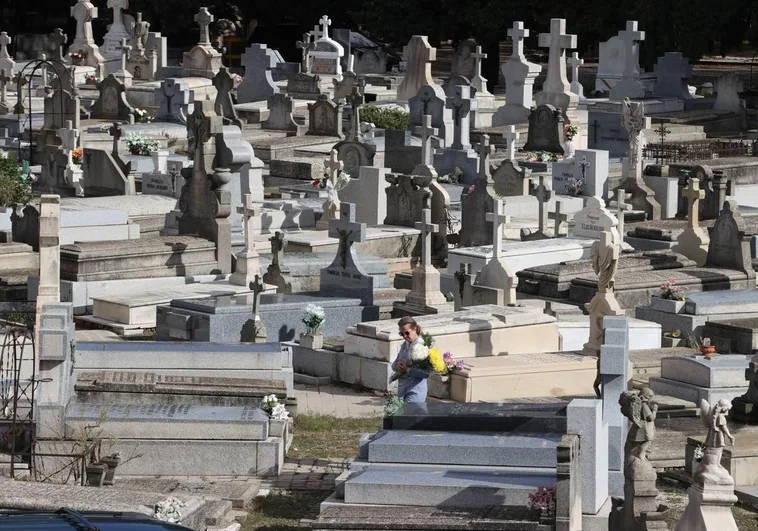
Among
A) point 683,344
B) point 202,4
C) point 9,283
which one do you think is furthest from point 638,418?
point 202,4

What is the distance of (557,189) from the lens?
28078 millimetres

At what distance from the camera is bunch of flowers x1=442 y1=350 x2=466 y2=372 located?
53.1ft

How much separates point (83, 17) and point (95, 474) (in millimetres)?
36551

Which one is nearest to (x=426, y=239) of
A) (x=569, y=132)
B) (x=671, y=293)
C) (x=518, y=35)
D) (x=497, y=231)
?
(x=497, y=231)

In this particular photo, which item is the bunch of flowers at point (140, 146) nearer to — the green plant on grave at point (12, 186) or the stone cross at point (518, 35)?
the green plant on grave at point (12, 186)

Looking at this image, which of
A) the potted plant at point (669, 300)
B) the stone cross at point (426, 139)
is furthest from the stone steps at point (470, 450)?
the stone cross at point (426, 139)

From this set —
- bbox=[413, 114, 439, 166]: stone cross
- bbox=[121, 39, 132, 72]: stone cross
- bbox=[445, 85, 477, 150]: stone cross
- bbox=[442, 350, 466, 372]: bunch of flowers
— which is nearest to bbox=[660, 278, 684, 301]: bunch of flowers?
bbox=[442, 350, 466, 372]: bunch of flowers

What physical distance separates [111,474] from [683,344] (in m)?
7.36

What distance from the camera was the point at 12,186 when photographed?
24.5m

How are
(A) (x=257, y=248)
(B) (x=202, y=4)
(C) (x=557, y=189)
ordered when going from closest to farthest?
(A) (x=257, y=248), (C) (x=557, y=189), (B) (x=202, y=4)

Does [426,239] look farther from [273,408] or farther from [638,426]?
[638,426]

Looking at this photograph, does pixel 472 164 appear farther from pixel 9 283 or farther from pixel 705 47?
pixel 705 47

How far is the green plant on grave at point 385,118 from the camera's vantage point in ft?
112

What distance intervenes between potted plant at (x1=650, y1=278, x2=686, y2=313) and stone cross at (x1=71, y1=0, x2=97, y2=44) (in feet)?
98.8
